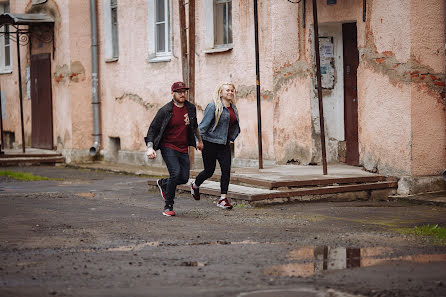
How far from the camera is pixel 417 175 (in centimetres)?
1216

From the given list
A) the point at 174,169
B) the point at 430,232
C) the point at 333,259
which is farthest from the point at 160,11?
the point at 333,259

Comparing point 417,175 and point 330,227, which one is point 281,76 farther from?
point 330,227

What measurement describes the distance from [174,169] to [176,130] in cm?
50

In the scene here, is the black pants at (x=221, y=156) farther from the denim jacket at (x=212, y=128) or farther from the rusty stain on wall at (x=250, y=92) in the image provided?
the rusty stain on wall at (x=250, y=92)

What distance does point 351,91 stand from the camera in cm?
1409

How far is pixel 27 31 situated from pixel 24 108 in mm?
2399

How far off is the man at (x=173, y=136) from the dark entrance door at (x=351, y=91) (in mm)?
4256

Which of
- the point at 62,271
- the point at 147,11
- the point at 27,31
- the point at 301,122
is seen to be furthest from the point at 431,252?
the point at 27,31

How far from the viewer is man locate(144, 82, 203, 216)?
1036 cm

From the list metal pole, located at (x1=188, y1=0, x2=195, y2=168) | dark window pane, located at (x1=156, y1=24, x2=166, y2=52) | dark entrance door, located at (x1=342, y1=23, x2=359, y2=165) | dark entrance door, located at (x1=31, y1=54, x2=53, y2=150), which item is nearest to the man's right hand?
metal pole, located at (x1=188, y1=0, x2=195, y2=168)

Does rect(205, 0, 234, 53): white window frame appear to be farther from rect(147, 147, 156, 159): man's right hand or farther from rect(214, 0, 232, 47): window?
rect(147, 147, 156, 159): man's right hand

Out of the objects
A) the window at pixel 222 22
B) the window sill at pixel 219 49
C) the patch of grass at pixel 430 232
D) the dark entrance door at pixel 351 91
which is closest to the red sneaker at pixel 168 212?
the patch of grass at pixel 430 232

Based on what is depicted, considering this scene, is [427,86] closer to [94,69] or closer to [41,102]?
[94,69]

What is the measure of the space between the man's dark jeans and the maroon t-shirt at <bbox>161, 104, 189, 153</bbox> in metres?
0.08
